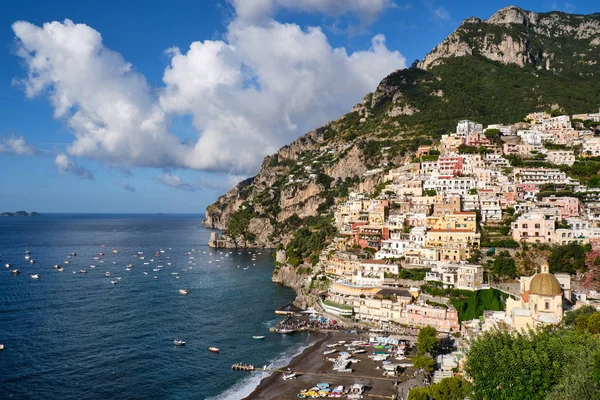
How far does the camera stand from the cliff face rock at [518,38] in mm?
176500

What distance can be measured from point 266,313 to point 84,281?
46.1 m

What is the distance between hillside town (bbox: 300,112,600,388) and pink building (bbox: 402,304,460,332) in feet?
0.44

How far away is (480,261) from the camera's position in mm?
72000

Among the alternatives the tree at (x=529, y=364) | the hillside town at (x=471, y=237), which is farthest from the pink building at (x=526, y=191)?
the tree at (x=529, y=364)

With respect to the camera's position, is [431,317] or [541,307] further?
[431,317]

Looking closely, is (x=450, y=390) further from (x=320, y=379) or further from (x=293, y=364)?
(x=293, y=364)

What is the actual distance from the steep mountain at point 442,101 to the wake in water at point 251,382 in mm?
64724

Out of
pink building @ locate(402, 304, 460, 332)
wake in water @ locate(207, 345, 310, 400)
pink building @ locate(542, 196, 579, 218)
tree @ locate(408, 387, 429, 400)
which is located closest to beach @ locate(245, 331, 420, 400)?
wake in water @ locate(207, 345, 310, 400)

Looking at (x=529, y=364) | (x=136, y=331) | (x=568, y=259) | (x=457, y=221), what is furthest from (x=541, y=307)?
(x=136, y=331)

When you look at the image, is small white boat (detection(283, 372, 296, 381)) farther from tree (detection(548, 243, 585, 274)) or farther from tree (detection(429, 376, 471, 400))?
tree (detection(548, 243, 585, 274))

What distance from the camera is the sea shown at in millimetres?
49938

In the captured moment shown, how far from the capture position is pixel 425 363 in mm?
49812

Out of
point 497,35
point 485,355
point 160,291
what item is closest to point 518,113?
point 497,35

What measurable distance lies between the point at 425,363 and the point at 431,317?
1547cm
